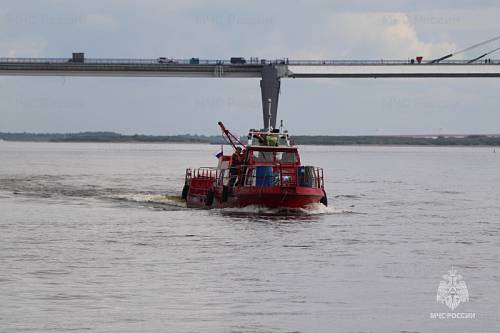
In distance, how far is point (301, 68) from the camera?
528 feet

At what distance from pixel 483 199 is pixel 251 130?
21.6 m

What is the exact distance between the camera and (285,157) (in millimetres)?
50031

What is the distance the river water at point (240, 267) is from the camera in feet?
78.3

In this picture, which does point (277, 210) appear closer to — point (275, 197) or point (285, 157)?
point (275, 197)

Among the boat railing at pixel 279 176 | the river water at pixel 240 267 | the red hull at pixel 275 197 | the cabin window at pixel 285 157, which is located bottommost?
the river water at pixel 240 267

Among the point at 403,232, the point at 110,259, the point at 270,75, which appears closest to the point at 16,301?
the point at 110,259

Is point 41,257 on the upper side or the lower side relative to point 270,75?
lower

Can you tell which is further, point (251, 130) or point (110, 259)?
point (251, 130)

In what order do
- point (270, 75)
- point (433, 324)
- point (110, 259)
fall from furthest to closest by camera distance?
point (270, 75)
point (110, 259)
point (433, 324)

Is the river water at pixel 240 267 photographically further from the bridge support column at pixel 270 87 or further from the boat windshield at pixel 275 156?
the bridge support column at pixel 270 87

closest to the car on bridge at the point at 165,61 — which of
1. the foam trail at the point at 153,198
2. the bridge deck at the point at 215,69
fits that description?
the bridge deck at the point at 215,69

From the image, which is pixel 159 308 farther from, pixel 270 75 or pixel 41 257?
pixel 270 75

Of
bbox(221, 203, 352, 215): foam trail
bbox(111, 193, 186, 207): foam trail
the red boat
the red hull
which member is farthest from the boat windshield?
bbox(111, 193, 186, 207): foam trail

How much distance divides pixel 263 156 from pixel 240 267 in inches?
729
